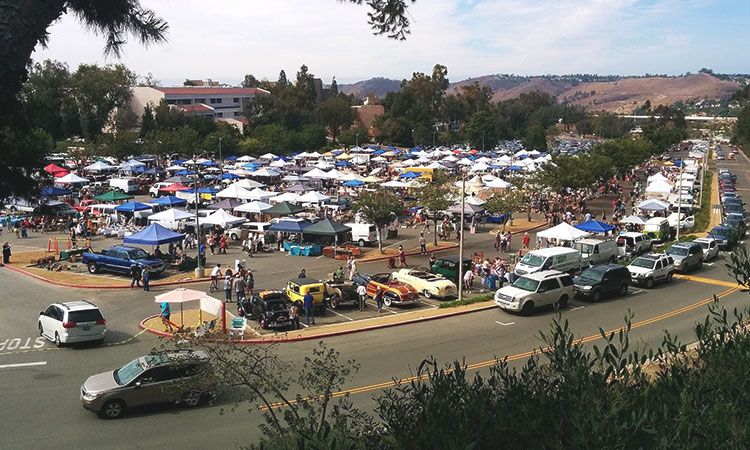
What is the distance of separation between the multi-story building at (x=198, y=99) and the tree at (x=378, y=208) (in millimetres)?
84360

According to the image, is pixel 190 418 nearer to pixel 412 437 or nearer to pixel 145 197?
pixel 412 437

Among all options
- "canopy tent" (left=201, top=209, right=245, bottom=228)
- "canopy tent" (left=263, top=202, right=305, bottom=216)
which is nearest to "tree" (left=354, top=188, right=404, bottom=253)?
"canopy tent" (left=263, top=202, right=305, bottom=216)

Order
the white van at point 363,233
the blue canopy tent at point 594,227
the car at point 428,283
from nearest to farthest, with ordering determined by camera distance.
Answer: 1. the car at point 428,283
2. the blue canopy tent at point 594,227
3. the white van at point 363,233

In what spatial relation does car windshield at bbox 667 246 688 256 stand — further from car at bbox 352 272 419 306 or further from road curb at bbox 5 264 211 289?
road curb at bbox 5 264 211 289

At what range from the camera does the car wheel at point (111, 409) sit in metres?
14.0

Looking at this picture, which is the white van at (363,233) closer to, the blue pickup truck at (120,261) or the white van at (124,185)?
the blue pickup truck at (120,261)

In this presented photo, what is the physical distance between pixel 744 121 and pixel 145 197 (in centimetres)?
11076

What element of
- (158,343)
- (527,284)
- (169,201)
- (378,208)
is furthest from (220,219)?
(527,284)

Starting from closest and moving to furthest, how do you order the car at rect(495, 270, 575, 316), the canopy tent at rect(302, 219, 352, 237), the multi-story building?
the car at rect(495, 270, 575, 316)
the canopy tent at rect(302, 219, 352, 237)
the multi-story building

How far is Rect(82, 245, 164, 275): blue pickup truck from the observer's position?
28578 mm

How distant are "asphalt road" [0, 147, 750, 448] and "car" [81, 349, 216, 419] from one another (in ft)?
0.94

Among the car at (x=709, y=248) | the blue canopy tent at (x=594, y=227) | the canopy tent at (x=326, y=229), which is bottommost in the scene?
the car at (x=709, y=248)

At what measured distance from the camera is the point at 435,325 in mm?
21797

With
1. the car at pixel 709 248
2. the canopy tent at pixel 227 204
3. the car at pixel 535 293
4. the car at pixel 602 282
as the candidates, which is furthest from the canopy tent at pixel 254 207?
the car at pixel 709 248
